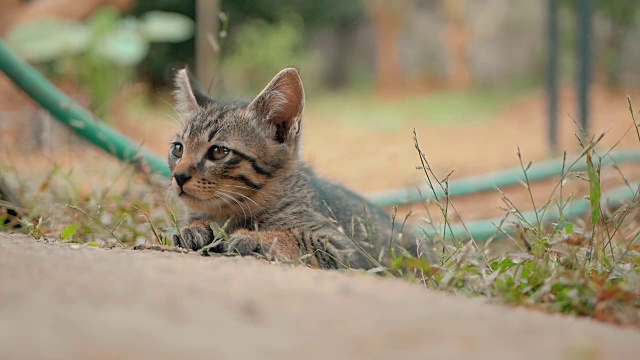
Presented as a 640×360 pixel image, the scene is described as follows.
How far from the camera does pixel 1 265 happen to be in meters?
2.64

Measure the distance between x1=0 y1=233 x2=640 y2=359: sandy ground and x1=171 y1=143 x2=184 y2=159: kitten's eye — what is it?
1.56 metres

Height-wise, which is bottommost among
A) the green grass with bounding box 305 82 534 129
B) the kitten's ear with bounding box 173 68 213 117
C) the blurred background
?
the green grass with bounding box 305 82 534 129

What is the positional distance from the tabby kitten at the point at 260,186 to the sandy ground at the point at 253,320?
1038 millimetres

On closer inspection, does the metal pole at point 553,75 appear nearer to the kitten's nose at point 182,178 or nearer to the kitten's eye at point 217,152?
the kitten's eye at point 217,152

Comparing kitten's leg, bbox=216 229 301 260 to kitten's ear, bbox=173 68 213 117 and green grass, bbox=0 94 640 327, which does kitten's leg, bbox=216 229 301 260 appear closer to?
green grass, bbox=0 94 640 327

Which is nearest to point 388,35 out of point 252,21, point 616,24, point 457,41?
point 457,41

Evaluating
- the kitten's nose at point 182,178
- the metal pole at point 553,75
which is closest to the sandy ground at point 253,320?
the kitten's nose at point 182,178

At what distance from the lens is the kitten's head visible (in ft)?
13.1

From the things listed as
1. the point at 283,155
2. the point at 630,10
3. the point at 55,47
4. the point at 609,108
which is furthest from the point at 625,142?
the point at 283,155

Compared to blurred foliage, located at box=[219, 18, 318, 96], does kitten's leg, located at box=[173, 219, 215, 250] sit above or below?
above

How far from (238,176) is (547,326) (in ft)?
6.82

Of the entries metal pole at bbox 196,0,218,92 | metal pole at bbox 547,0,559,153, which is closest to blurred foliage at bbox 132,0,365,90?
metal pole at bbox 196,0,218,92

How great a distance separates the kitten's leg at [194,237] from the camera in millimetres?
3725

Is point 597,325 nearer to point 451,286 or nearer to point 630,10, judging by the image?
point 451,286
